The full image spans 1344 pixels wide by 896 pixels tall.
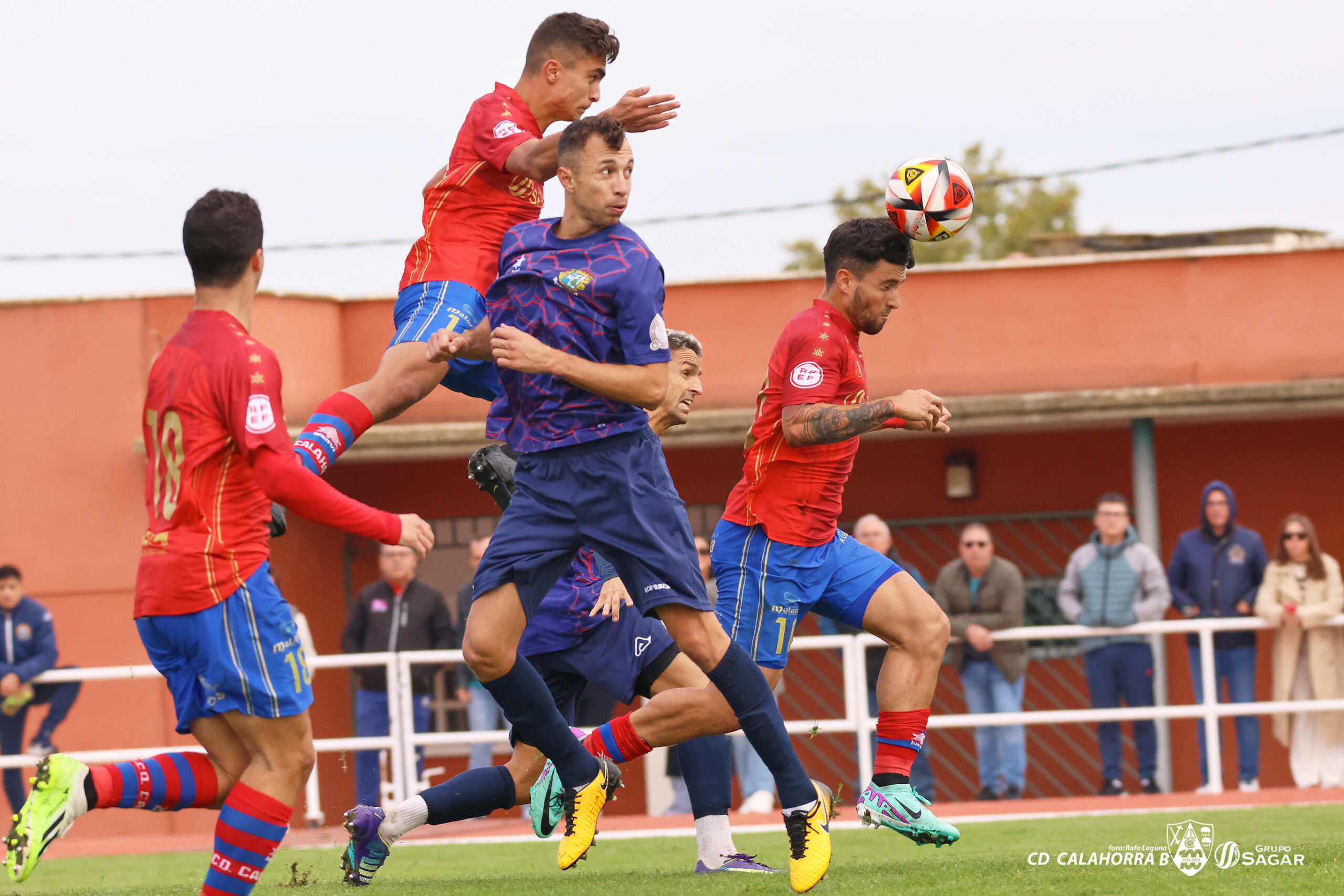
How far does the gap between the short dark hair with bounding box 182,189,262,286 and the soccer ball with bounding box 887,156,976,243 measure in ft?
9.48

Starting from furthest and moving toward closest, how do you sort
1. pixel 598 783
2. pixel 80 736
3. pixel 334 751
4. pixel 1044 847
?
pixel 80 736, pixel 334 751, pixel 1044 847, pixel 598 783

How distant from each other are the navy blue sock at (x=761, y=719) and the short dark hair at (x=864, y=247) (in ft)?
5.62

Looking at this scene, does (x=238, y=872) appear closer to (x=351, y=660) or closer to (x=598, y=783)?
(x=598, y=783)

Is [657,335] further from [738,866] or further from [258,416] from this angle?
[738,866]

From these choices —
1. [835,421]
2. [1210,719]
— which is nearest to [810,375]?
[835,421]

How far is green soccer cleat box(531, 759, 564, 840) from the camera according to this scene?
19.9ft

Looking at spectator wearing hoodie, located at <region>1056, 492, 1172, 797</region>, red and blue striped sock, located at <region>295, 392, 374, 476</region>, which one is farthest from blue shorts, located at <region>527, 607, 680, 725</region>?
spectator wearing hoodie, located at <region>1056, 492, 1172, 797</region>

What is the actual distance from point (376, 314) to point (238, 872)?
37.4ft

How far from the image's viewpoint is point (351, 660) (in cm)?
1133

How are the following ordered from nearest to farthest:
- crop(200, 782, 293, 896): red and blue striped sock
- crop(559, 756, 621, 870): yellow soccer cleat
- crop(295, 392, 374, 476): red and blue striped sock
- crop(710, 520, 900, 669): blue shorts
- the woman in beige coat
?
crop(200, 782, 293, 896): red and blue striped sock
crop(295, 392, 374, 476): red and blue striped sock
crop(559, 756, 621, 870): yellow soccer cleat
crop(710, 520, 900, 669): blue shorts
the woman in beige coat

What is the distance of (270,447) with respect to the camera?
447 centimetres

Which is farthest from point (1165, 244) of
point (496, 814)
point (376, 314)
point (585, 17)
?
point (585, 17)

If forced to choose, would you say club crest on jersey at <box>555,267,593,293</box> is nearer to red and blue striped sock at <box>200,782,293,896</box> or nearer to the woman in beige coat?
red and blue striped sock at <box>200,782,293,896</box>

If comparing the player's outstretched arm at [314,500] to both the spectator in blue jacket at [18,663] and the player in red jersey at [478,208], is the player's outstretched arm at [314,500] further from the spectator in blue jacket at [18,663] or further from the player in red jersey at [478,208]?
the spectator in blue jacket at [18,663]
